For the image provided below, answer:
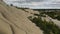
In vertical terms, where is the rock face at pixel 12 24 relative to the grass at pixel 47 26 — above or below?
above

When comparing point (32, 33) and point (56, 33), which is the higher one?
point (32, 33)

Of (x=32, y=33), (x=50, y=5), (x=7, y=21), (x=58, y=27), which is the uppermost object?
(x=7, y=21)

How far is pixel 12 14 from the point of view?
7828 mm

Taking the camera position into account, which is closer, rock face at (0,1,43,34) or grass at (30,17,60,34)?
rock face at (0,1,43,34)

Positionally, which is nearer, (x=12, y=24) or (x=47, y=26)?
(x=12, y=24)

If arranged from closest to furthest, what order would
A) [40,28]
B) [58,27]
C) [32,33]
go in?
[32,33], [40,28], [58,27]

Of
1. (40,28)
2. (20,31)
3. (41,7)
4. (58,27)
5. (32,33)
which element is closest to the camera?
(20,31)

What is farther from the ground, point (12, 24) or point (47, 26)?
point (12, 24)

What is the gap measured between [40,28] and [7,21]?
207cm

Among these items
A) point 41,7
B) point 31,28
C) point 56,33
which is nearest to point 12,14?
point 31,28

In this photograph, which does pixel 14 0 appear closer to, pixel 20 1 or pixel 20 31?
pixel 20 1

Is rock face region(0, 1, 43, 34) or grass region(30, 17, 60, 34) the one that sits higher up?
rock face region(0, 1, 43, 34)

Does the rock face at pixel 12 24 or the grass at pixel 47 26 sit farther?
the grass at pixel 47 26

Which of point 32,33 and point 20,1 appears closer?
point 32,33
